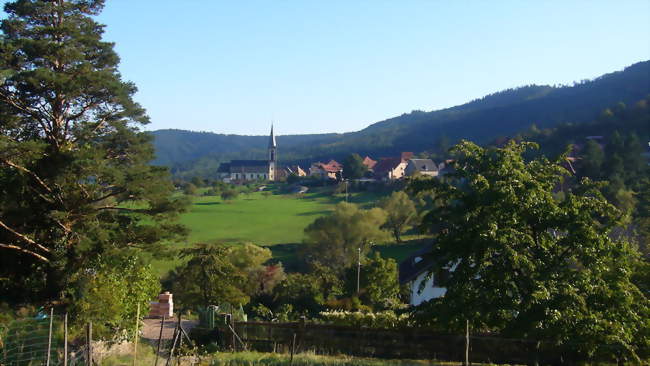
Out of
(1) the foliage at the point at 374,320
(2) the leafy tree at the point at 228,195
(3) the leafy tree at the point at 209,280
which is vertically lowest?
(2) the leafy tree at the point at 228,195

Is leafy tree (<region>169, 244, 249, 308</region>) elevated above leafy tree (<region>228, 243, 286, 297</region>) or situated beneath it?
elevated above

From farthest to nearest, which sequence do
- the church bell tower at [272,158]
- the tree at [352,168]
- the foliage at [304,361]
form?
the church bell tower at [272,158] < the tree at [352,168] < the foliage at [304,361]

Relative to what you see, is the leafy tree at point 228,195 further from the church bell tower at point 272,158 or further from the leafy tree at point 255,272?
the church bell tower at point 272,158

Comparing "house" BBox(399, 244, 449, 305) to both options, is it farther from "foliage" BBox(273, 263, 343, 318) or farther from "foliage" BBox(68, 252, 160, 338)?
"foliage" BBox(68, 252, 160, 338)

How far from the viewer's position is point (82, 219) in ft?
54.9

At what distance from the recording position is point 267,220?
70250mm

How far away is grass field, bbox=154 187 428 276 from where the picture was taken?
170ft

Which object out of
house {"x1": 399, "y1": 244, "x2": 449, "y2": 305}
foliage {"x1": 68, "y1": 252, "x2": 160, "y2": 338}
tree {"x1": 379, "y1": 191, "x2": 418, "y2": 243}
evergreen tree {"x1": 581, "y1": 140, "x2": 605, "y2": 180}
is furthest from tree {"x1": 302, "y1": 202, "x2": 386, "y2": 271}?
foliage {"x1": 68, "y1": 252, "x2": 160, "y2": 338}

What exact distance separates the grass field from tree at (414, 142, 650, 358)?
110 feet

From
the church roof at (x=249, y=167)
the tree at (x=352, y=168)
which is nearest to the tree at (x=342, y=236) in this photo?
the tree at (x=352, y=168)

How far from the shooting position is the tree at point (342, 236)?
4378cm

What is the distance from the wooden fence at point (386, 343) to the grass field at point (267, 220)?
93.2 feet

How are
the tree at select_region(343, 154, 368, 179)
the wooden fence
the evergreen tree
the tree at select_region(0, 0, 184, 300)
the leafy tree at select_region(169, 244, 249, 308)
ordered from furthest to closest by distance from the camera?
1. the tree at select_region(343, 154, 368, 179)
2. the evergreen tree
3. the leafy tree at select_region(169, 244, 249, 308)
4. the tree at select_region(0, 0, 184, 300)
5. the wooden fence

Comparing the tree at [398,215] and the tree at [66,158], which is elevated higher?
the tree at [66,158]
